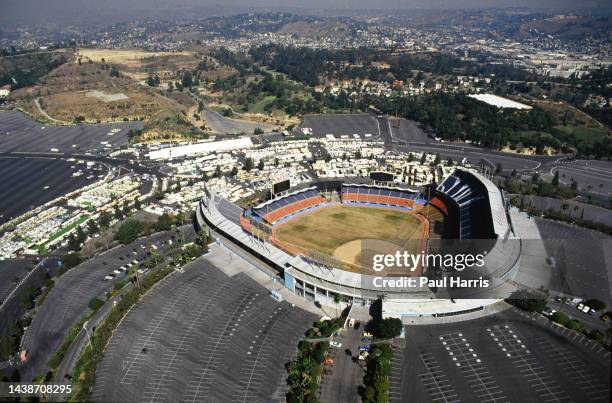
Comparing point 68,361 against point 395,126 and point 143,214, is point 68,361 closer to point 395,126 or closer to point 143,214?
point 143,214

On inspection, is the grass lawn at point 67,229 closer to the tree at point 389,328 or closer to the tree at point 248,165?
the tree at point 248,165

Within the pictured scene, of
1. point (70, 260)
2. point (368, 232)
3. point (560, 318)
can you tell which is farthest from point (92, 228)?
point (560, 318)

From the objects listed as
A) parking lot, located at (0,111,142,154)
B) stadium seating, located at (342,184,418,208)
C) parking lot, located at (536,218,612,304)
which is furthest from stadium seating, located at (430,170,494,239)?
parking lot, located at (0,111,142,154)

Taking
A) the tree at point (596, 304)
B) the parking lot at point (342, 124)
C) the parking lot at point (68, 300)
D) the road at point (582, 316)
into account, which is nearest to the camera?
the parking lot at point (68, 300)

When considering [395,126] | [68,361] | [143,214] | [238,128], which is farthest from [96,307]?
[395,126]

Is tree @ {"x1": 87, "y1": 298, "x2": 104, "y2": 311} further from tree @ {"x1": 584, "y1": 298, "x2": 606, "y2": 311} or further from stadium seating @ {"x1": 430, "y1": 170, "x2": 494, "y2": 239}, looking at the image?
tree @ {"x1": 584, "y1": 298, "x2": 606, "y2": 311}

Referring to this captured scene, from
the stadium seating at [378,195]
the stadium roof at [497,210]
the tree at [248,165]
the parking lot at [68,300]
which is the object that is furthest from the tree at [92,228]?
the stadium roof at [497,210]

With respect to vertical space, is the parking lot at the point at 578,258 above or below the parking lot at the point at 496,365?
above
